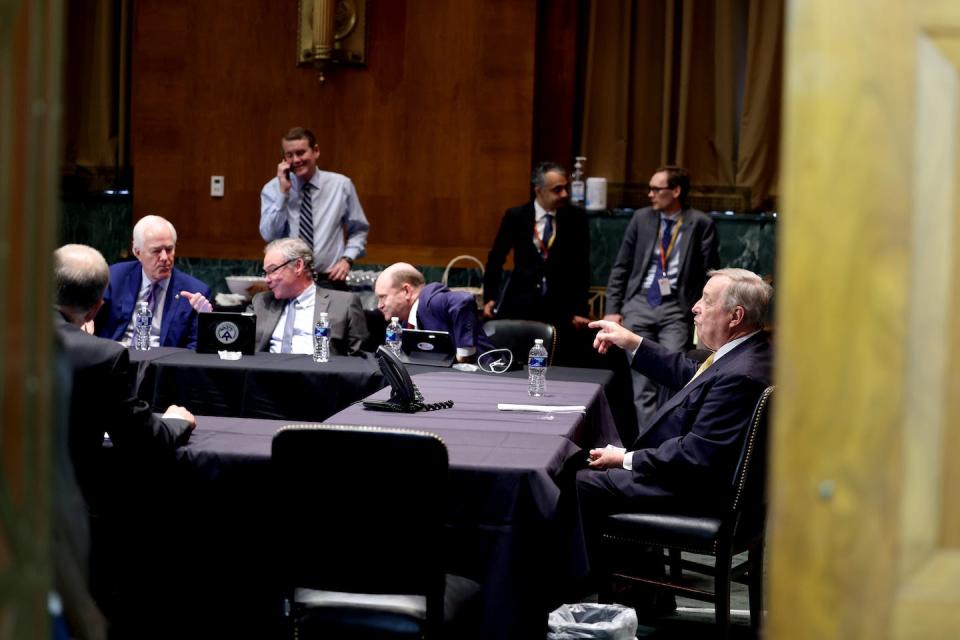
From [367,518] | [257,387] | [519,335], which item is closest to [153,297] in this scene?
[257,387]

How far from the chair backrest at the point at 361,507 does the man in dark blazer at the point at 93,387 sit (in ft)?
2.11

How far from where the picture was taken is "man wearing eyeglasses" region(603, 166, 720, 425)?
23.4 feet

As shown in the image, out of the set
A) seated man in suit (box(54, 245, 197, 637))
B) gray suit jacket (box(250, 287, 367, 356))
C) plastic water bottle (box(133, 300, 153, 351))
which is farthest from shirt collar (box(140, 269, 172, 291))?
seated man in suit (box(54, 245, 197, 637))

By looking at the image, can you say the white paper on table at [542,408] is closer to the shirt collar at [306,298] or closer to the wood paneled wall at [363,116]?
the shirt collar at [306,298]

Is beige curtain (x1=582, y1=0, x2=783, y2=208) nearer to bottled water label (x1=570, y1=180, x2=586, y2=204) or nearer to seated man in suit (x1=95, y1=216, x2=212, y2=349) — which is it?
bottled water label (x1=570, y1=180, x2=586, y2=204)

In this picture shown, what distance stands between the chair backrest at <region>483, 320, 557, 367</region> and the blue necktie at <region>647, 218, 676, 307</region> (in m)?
1.49

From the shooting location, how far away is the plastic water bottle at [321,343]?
5.35m

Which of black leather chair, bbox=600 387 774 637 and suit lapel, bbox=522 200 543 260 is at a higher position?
suit lapel, bbox=522 200 543 260

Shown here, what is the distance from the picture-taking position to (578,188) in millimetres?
7910

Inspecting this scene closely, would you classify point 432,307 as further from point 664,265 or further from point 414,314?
point 664,265

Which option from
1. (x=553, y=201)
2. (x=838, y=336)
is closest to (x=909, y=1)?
(x=838, y=336)

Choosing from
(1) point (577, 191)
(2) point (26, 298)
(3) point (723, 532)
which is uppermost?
(1) point (577, 191)

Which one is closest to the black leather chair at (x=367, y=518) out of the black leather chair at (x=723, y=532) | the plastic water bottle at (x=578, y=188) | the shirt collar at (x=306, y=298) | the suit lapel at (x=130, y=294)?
the black leather chair at (x=723, y=532)

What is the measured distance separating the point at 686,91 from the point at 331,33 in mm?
2362
